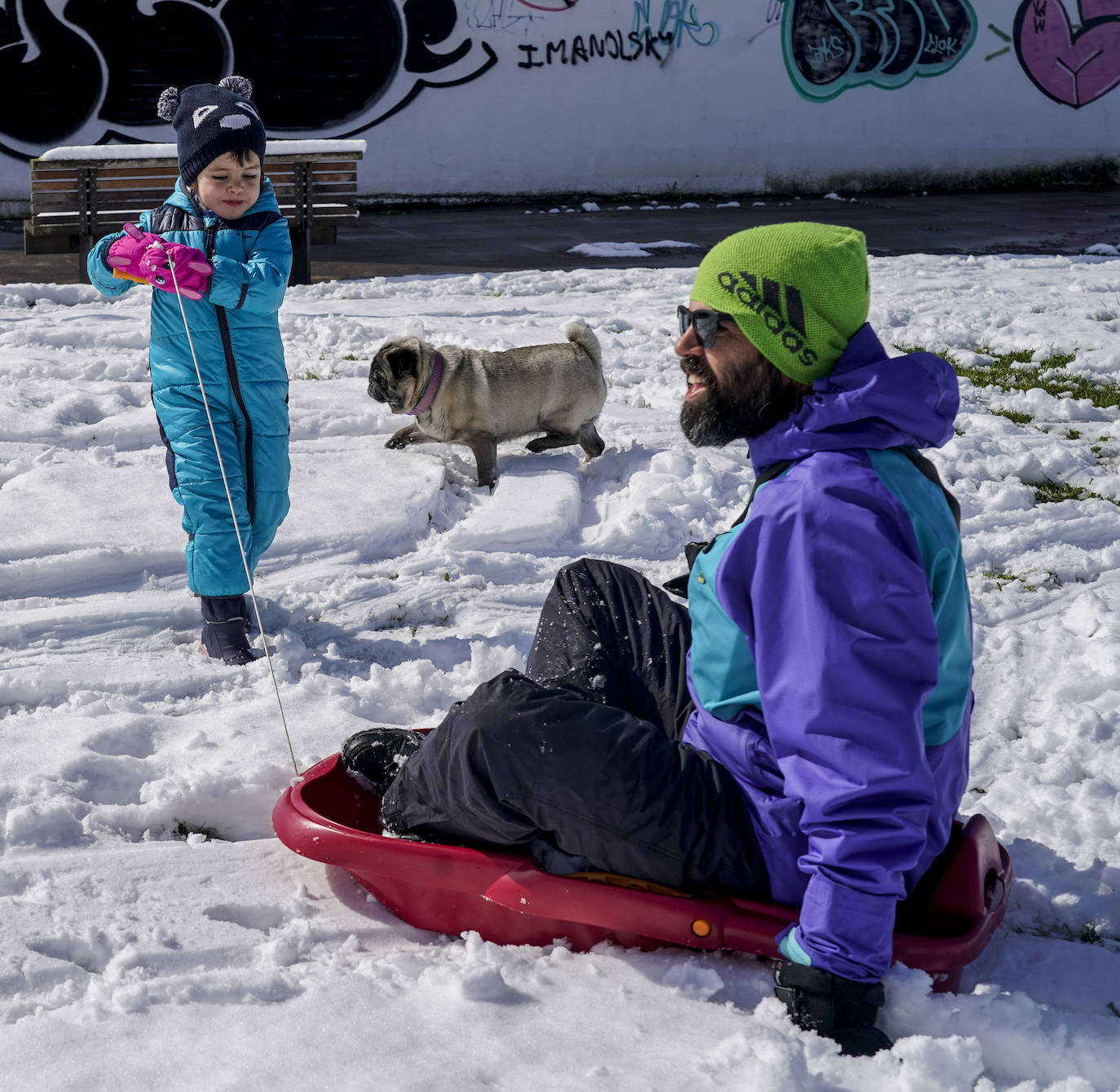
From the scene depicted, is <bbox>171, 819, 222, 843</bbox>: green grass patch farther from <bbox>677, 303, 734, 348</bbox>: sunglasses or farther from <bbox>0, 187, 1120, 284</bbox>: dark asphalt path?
<bbox>0, 187, 1120, 284</bbox>: dark asphalt path

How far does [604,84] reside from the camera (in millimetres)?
15047

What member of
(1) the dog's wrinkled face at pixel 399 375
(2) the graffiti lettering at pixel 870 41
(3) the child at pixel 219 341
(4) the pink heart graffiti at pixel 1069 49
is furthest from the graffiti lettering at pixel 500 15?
(3) the child at pixel 219 341

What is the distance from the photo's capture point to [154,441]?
512cm

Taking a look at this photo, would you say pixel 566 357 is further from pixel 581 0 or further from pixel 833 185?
pixel 833 185

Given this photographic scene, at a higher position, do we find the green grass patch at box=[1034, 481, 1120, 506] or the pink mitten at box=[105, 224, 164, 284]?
the pink mitten at box=[105, 224, 164, 284]

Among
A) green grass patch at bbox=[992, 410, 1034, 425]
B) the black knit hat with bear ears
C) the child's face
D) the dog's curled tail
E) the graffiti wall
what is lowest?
green grass patch at bbox=[992, 410, 1034, 425]

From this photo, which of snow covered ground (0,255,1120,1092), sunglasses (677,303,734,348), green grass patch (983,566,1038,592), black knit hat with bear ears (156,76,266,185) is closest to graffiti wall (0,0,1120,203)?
snow covered ground (0,255,1120,1092)

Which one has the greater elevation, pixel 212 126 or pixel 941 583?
pixel 212 126

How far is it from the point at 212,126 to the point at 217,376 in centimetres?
70

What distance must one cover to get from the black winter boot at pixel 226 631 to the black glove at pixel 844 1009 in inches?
81.0

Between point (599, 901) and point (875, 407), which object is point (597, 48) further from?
point (599, 901)

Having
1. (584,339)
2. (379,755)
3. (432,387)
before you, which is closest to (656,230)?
(584,339)

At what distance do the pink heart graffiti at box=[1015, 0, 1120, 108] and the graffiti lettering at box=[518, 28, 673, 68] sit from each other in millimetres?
5006

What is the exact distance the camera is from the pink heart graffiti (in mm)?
16016
